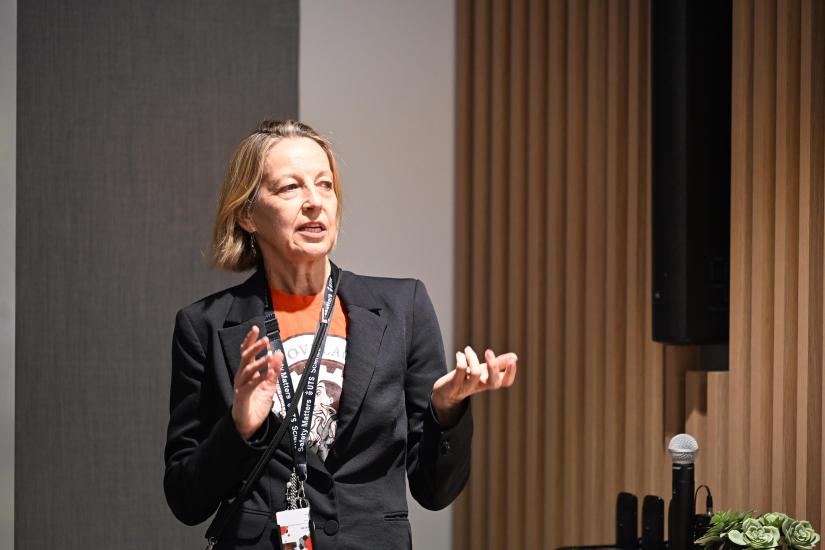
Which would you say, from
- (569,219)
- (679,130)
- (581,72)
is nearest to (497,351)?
(569,219)

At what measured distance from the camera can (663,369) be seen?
10.9 feet

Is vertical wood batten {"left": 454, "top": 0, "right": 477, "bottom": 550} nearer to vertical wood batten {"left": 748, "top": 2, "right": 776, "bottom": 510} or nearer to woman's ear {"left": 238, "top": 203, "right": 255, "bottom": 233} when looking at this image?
vertical wood batten {"left": 748, "top": 2, "right": 776, "bottom": 510}

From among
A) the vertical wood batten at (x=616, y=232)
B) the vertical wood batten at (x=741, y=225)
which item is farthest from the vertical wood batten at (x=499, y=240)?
the vertical wood batten at (x=741, y=225)

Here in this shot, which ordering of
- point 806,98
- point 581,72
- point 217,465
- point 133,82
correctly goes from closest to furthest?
point 217,465, point 806,98, point 581,72, point 133,82

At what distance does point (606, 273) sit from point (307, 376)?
1.92m

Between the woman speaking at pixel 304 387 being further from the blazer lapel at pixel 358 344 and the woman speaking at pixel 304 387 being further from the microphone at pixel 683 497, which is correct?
the microphone at pixel 683 497

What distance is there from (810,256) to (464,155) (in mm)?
1706

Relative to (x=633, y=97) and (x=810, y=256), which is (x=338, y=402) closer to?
(x=810, y=256)

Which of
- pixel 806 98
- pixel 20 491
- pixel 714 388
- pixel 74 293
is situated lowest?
pixel 20 491

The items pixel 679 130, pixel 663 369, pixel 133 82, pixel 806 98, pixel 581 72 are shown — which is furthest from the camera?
pixel 133 82

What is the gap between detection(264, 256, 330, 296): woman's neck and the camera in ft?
6.39

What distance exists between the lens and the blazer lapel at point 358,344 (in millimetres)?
1821

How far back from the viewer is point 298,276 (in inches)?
76.8

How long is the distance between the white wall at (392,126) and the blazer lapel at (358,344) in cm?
214
